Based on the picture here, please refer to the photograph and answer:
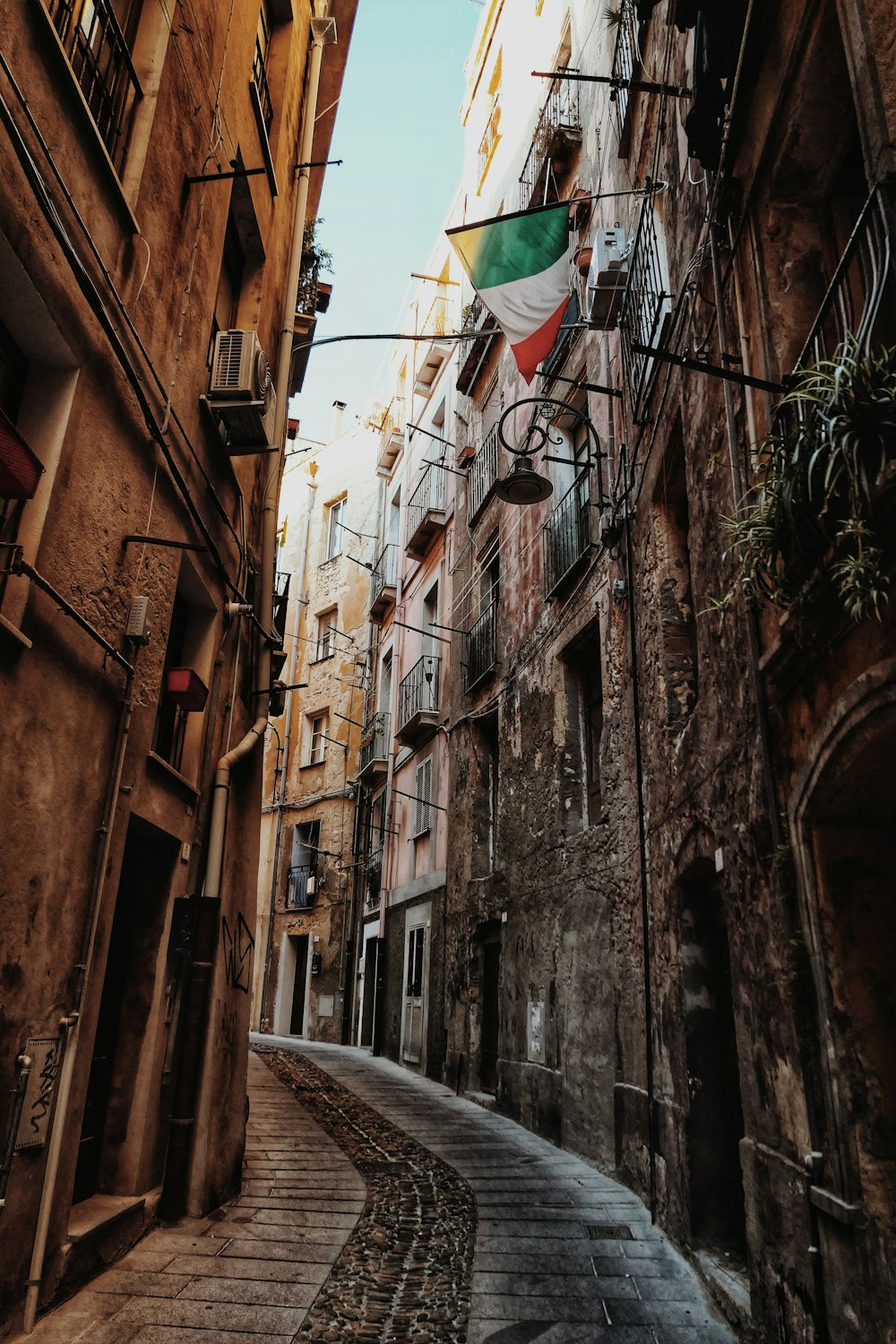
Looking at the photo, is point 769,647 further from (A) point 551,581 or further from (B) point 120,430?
(A) point 551,581

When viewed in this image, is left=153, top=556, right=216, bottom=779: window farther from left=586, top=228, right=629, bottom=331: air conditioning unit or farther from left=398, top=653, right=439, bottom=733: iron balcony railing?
left=398, top=653, right=439, bottom=733: iron balcony railing

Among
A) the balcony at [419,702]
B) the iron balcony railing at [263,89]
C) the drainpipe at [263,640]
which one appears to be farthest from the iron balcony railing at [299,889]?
the iron balcony railing at [263,89]

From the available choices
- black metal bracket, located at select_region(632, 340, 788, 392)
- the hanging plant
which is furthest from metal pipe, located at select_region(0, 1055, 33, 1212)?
black metal bracket, located at select_region(632, 340, 788, 392)

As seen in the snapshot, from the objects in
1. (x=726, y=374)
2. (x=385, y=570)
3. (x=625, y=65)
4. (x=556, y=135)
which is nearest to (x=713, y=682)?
(x=726, y=374)

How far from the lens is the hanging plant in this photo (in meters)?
3.03

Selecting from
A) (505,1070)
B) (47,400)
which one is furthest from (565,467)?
(47,400)

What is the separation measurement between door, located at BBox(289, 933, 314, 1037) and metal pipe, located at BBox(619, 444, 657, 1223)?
712 inches

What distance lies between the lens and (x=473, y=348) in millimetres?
16625

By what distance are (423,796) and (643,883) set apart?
10027mm

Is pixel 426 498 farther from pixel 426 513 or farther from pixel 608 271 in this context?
pixel 608 271

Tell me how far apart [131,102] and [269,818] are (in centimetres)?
2281

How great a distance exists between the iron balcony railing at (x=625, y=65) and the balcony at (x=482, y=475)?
574 cm

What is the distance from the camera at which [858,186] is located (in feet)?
15.6

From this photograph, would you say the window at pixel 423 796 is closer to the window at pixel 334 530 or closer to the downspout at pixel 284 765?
the downspout at pixel 284 765
